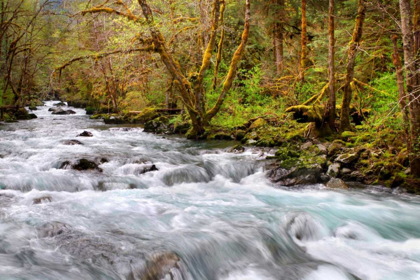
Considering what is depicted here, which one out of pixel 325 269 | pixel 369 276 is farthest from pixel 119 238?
pixel 369 276

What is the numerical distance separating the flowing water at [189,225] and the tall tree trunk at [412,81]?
86 centimetres

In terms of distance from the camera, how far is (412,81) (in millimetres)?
6102

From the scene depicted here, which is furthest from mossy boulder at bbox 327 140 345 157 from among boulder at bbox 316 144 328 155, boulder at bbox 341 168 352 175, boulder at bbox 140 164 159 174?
boulder at bbox 140 164 159 174

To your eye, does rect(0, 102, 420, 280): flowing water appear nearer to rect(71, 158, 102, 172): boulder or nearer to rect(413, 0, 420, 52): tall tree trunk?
rect(71, 158, 102, 172): boulder

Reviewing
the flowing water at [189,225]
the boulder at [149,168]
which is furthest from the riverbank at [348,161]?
the boulder at [149,168]

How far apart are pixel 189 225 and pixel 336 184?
143 inches

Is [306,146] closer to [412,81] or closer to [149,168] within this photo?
[412,81]

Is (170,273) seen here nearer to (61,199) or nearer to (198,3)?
(61,199)

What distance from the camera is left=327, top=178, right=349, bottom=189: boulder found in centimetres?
733

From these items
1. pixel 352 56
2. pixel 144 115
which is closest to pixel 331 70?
pixel 352 56

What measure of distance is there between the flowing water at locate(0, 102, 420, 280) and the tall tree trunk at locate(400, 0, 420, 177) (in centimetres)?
86

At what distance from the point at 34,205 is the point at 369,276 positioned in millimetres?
5224

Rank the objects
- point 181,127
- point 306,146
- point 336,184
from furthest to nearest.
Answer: point 181,127
point 306,146
point 336,184

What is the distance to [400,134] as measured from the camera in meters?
7.31
